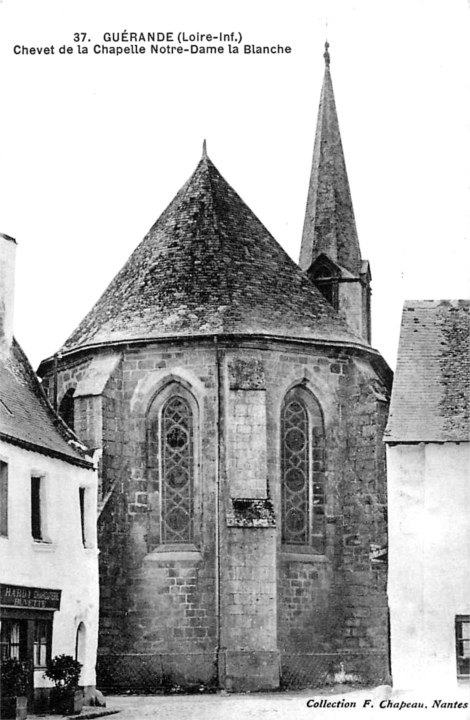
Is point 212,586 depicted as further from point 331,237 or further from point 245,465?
point 331,237

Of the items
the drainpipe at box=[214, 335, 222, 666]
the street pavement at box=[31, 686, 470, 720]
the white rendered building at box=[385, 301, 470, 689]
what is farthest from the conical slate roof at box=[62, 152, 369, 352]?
the street pavement at box=[31, 686, 470, 720]

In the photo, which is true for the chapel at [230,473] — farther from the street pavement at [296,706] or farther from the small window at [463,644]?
the small window at [463,644]

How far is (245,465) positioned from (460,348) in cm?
638

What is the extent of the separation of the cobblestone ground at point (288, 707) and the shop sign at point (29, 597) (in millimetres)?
2445

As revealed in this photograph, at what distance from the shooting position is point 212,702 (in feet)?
97.5

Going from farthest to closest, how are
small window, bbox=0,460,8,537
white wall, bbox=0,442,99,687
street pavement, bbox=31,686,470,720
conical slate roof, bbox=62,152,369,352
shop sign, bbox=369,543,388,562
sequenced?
conical slate roof, bbox=62,152,369,352 → shop sign, bbox=369,543,388,562 → white wall, bbox=0,442,99,687 → small window, bbox=0,460,8,537 → street pavement, bbox=31,686,470,720

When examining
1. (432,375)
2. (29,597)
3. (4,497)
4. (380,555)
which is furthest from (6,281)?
(380,555)

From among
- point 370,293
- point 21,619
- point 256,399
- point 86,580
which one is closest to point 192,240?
point 256,399

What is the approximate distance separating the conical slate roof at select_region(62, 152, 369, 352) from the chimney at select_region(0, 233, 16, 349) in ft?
18.2

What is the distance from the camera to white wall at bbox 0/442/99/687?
2597cm

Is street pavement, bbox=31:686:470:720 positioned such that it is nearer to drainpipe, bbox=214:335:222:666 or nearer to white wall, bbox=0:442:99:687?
white wall, bbox=0:442:99:687

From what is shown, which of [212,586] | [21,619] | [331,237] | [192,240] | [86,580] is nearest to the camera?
[21,619]

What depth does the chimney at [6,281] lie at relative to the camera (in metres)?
29.2

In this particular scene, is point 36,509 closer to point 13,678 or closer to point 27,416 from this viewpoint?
point 27,416
